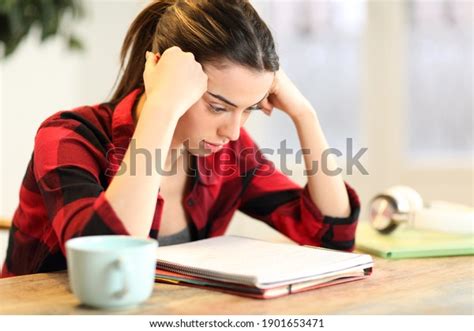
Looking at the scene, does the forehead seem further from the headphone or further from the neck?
the headphone

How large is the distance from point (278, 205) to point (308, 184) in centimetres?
10

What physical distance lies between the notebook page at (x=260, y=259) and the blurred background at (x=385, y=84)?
7.28ft

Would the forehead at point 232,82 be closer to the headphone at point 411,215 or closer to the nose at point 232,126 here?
the nose at point 232,126

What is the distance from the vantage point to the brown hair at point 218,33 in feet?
3.66

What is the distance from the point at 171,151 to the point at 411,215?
0.50m

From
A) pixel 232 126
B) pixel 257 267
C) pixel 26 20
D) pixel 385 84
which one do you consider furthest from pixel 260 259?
pixel 385 84

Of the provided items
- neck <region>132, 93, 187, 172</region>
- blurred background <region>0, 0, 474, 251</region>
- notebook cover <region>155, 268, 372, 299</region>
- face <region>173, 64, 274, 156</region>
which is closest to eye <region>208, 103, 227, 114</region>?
face <region>173, 64, 274, 156</region>

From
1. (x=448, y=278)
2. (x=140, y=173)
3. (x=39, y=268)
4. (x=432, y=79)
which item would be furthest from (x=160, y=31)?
(x=432, y=79)

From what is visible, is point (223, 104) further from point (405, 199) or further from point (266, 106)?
point (405, 199)

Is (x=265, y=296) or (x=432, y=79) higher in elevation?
(x=432, y=79)

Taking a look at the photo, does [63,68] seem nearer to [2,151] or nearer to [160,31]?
[2,151]

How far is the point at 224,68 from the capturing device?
110cm

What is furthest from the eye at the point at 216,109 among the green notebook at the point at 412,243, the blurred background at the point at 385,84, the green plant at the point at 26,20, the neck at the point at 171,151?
the blurred background at the point at 385,84

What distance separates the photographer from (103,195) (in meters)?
0.98
